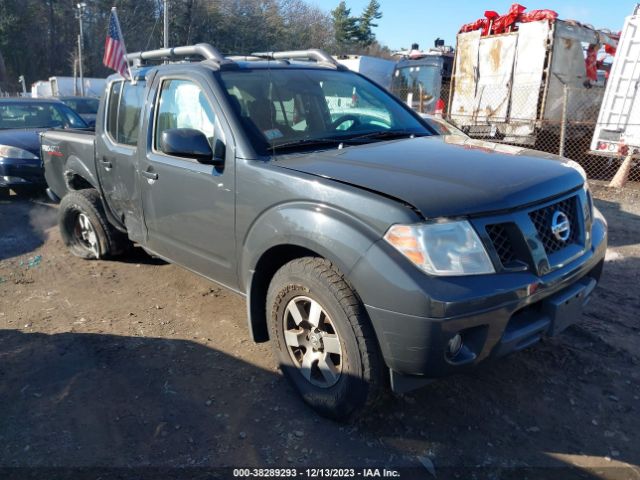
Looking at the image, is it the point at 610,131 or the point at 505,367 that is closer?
the point at 505,367

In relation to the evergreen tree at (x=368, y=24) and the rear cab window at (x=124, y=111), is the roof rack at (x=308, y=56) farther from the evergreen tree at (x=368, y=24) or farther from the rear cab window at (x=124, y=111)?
the evergreen tree at (x=368, y=24)

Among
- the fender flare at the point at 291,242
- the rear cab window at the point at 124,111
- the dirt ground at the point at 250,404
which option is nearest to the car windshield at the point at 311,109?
the fender flare at the point at 291,242

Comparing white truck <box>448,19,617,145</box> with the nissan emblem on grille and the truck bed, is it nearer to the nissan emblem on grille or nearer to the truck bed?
the nissan emblem on grille

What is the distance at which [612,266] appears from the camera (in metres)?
5.12

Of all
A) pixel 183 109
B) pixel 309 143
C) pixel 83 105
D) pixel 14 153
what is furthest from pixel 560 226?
pixel 83 105

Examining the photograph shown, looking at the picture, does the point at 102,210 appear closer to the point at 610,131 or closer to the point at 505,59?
the point at 610,131

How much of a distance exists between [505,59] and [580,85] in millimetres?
1753

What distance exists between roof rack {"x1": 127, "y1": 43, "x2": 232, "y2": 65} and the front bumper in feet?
6.93

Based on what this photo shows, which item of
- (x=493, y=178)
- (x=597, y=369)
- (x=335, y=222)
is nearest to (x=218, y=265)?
(x=335, y=222)

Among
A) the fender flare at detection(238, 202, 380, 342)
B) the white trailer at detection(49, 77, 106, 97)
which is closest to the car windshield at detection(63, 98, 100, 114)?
the fender flare at detection(238, 202, 380, 342)

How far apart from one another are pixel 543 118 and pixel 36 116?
1012 cm

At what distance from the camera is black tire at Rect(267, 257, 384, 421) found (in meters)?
2.42

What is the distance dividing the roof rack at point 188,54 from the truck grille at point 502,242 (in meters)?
2.16

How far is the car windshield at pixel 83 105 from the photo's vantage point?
53.6 ft
